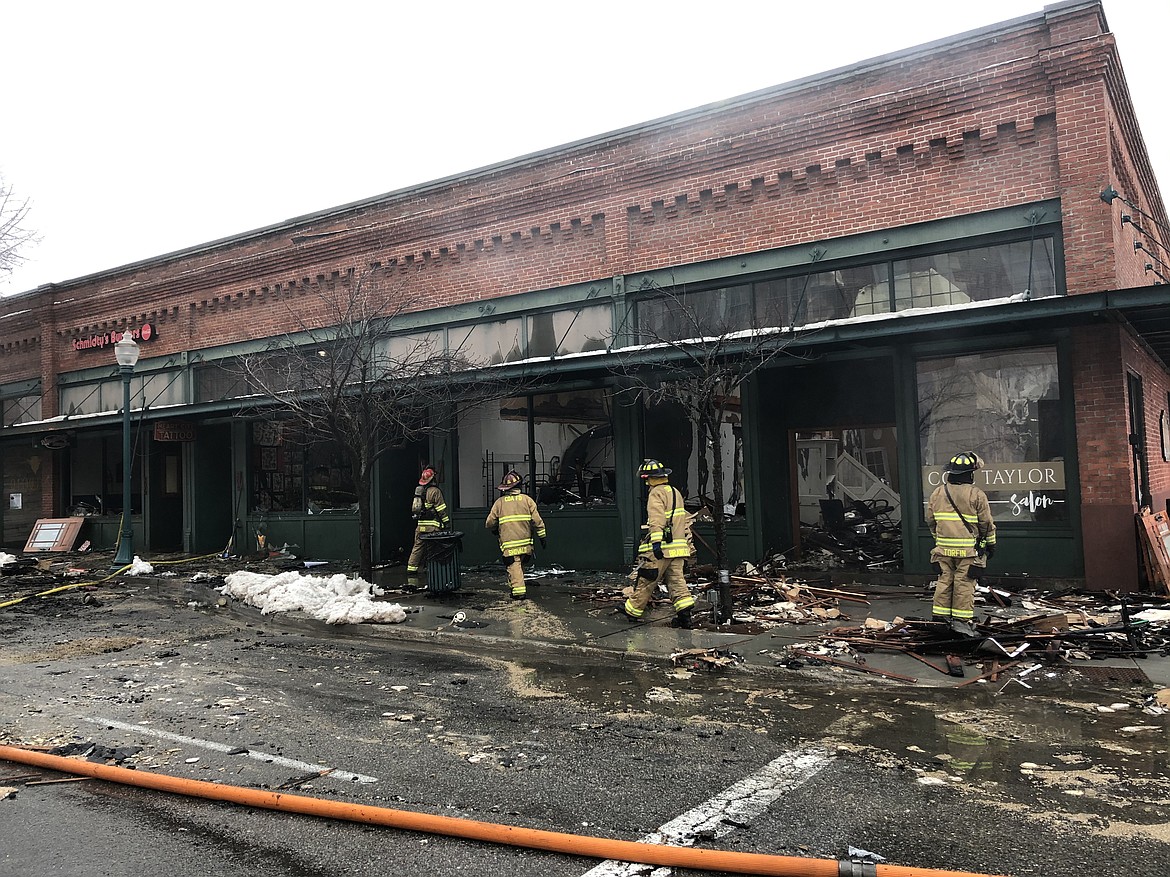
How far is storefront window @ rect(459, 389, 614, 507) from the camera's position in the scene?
14.1 m

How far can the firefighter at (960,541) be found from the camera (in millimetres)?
8422

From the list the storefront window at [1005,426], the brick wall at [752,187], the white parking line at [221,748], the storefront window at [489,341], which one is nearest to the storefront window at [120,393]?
the brick wall at [752,187]

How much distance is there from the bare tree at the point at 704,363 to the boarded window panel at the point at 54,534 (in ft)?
51.6

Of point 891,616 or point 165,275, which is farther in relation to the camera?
point 165,275

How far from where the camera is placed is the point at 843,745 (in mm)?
5312

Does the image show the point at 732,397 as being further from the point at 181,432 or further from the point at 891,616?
the point at 181,432

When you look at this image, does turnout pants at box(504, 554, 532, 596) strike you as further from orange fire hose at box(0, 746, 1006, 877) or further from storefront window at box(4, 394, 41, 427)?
storefront window at box(4, 394, 41, 427)

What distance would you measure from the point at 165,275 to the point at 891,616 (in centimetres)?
1909

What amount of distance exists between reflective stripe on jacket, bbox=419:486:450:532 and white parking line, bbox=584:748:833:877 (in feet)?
27.7

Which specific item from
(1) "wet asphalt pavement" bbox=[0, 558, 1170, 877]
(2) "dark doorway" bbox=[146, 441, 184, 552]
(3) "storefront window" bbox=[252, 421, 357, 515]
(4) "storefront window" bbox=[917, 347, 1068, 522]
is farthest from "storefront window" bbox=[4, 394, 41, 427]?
(4) "storefront window" bbox=[917, 347, 1068, 522]

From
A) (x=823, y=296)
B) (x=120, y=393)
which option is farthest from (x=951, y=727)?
(x=120, y=393)

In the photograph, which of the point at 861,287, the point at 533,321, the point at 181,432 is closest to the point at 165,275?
the point at 181,432

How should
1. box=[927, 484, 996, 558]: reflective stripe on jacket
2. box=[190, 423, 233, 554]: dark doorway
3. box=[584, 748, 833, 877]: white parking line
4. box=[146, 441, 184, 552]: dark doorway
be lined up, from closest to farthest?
box=[584, 748, 833, 877]: white parking line
box=[927, 484, 996, 558]: reflective stripe on jacket
box=[190, 423, 233, 554]: dark doorway
box=[146, 441, 184, 552]: dark doorway

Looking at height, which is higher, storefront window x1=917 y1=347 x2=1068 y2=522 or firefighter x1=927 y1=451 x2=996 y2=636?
storefront window x1=917 y1=347 x2=1068 y2=522
